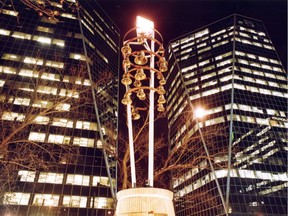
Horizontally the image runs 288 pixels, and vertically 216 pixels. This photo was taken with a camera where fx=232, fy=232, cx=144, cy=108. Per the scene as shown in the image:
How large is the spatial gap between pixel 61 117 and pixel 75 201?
53.6 feet

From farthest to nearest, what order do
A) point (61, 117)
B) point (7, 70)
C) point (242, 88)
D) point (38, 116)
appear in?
point (242, 88) < point (7, 70) < point (61, 117) < point (38, 116)

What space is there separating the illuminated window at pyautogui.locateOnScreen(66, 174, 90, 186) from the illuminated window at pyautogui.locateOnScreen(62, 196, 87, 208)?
2.36 m

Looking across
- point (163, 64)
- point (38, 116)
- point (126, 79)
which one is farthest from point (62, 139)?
point (163, 64)

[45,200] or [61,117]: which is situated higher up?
[61,117]

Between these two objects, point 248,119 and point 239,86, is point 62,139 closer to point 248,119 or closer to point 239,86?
point 248,119

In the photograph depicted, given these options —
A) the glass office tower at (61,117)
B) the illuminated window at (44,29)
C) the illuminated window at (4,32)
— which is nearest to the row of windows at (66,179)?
the glass office tower at (61,117)

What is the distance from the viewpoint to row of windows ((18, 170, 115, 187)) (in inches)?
1439

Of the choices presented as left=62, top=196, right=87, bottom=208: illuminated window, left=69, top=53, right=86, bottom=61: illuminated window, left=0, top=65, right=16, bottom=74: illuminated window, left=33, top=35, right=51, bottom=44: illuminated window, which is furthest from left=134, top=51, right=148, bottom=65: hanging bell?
left=33, top=35, right=51, bottom=44: illuminated window

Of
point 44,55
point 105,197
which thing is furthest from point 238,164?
point 44,55

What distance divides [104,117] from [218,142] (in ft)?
81.1

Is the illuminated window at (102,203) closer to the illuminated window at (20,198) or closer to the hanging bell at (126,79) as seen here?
the illuminated window at (20,198)

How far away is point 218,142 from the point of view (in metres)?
48.6

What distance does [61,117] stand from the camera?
1104 inches

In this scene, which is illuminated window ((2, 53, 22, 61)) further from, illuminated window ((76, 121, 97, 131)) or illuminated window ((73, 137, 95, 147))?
illuminated window ((73, 137, 95, 147))
